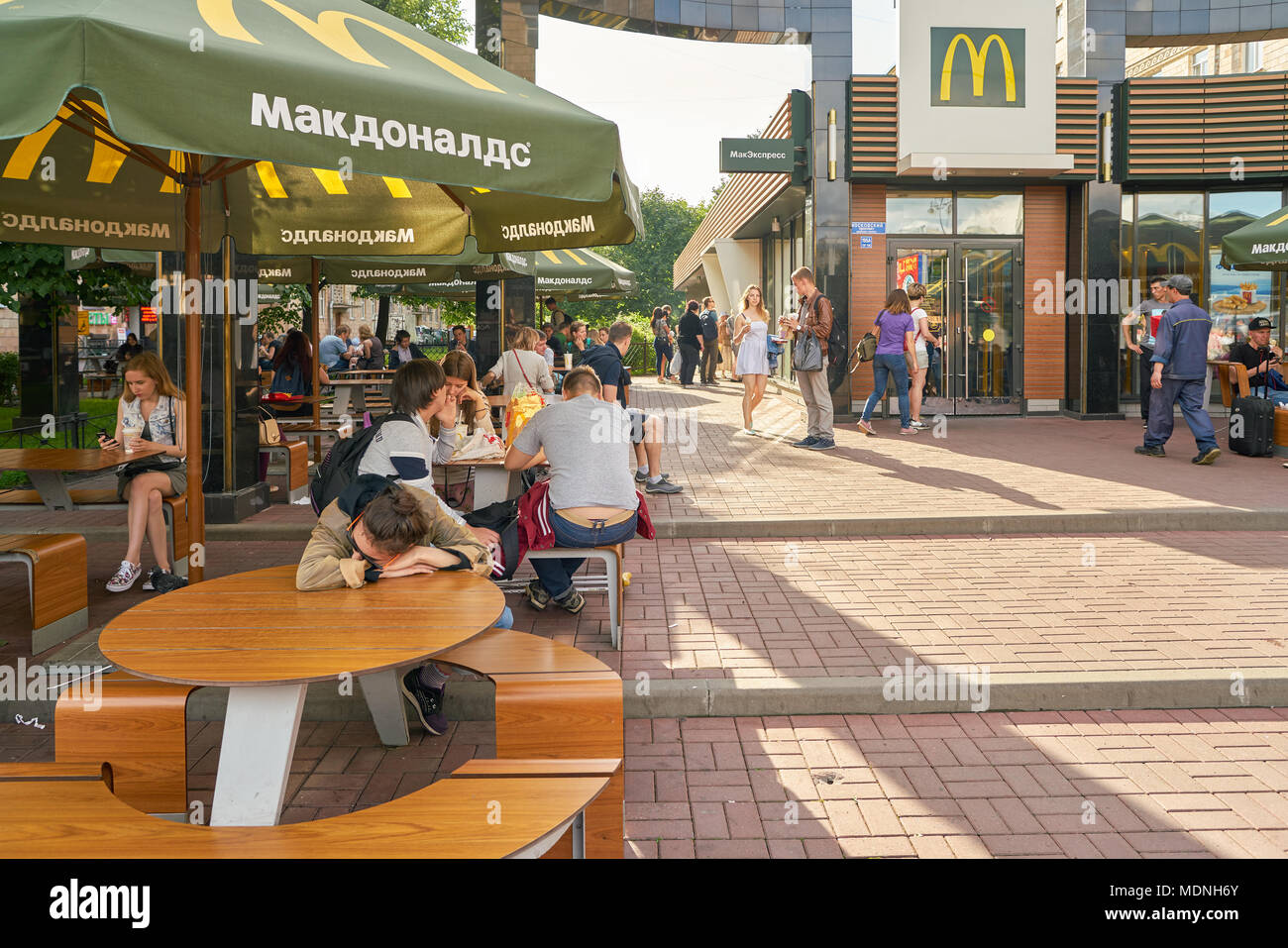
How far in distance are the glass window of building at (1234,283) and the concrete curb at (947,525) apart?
10.3 m

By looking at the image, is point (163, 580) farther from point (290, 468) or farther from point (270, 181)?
point (290, 468)

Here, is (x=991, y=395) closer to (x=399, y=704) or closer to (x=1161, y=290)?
(x=1161, y=290)

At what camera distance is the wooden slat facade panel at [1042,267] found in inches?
688

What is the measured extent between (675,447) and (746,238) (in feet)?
54.7

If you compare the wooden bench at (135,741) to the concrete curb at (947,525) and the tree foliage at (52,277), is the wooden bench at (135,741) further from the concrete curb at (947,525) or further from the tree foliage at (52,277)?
the tree foliage at (52,277)

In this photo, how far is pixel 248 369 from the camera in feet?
30.9

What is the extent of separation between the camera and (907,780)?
13.4ft

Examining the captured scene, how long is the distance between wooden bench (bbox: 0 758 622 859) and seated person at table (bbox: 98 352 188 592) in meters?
3.97

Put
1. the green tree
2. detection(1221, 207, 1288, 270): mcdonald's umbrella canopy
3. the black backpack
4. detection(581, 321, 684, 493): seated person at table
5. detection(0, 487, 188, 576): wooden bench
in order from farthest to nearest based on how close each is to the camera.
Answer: the green tree
detection(1221, 207, 1288, 270): mcdonald's umbrella canopy
detection(581, 321, 684, 493): seated person at table
detection(0, 487, 188, 576): wooden bench
the black backpack

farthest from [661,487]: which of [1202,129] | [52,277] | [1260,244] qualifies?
[1202,129]

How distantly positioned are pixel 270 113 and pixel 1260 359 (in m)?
13.1

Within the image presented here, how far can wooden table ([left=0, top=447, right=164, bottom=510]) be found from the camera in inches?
255

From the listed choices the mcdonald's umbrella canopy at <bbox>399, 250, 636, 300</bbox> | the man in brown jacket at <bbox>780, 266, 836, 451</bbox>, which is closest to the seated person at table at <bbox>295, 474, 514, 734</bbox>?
the man in brown jacket at <bbox>780, 266, 836, 451</bbox>

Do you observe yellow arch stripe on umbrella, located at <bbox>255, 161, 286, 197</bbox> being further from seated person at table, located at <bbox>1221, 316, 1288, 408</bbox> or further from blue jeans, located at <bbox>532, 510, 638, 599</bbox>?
seated person at table, located at <bbox>1221, 316, 1288, 408</bbox>
